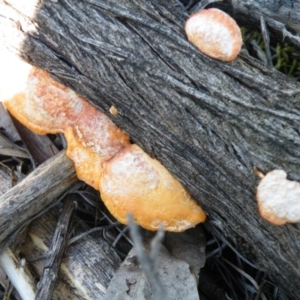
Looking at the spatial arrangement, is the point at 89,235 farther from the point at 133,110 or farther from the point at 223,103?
the point at 223,103

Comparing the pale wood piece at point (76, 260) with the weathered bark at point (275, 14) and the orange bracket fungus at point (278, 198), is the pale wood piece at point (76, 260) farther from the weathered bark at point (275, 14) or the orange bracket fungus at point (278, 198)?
the weathered bark at point (275, 14)

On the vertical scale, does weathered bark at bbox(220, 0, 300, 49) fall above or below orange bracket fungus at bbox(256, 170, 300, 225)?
above

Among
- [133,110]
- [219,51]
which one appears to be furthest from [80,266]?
[219,51]

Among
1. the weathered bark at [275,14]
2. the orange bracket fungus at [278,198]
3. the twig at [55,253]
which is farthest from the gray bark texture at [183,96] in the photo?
the twig at [55,253]

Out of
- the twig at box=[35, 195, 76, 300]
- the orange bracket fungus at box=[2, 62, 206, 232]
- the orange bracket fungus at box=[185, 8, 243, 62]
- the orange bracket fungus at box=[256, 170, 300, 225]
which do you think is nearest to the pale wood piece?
the twig at box=[35, 195, 76, 300]

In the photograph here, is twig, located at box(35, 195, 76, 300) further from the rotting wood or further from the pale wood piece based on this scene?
the rotting wood
